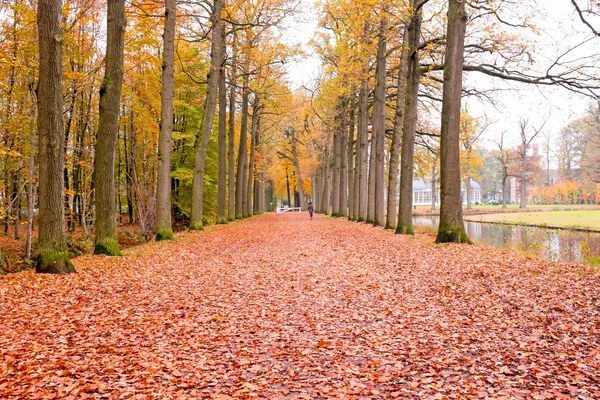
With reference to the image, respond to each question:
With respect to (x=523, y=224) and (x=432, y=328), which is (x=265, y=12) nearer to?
(x=432, y=328)

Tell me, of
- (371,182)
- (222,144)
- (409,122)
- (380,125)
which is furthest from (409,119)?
(222,144)

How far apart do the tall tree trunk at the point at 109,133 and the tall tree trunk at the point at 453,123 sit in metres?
8.48

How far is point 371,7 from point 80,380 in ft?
41.8

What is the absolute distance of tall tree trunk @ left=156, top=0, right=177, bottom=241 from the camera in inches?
539

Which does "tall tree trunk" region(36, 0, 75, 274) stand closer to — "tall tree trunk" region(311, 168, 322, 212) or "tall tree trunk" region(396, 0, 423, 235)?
"tall tree trunk" region(396, 0, 423, 235)

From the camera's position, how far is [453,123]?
1155cm

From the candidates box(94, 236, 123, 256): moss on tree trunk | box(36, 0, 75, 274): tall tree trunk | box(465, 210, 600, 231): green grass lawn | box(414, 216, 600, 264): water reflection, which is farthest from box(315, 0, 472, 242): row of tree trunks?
box(465, 210, 600, 231): green grass lawn

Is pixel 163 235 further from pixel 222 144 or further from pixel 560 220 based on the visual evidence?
pixel 560 220

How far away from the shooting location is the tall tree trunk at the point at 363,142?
22.9 m

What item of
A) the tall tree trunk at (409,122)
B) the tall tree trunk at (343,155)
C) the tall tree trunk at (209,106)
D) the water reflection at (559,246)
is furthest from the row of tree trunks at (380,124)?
the tall tree trunk at (209,106)

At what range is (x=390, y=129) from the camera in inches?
939

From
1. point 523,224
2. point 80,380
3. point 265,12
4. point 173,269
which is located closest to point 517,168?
point 523,224

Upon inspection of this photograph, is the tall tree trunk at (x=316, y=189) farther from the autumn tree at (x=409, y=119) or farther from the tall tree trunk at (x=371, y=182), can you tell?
the autumn tree at (x=409, y=119)

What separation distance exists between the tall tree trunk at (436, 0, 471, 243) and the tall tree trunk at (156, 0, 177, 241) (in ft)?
28.0
